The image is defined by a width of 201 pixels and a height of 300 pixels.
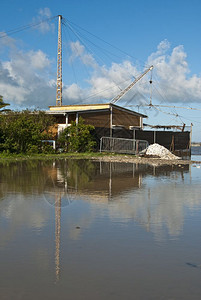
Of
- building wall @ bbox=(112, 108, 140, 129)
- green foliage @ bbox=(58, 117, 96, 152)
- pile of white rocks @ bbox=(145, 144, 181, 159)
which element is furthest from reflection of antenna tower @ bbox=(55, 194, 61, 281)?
building wall @ bbox=(112, 108, 140, 129)

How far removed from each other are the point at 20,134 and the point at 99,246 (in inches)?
882

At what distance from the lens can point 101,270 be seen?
4.05 metres

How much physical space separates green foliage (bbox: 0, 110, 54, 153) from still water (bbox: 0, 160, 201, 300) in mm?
17290

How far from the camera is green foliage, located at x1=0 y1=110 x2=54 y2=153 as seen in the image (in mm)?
26094

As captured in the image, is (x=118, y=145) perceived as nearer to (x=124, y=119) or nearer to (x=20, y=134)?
(x=124, y=119)

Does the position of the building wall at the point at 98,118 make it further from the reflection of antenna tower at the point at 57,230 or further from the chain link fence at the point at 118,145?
the reflection of antenna tower at the point at 57,230

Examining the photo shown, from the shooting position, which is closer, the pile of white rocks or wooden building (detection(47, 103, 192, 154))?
the pile of white rocks

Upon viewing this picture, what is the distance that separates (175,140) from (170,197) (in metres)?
28.0

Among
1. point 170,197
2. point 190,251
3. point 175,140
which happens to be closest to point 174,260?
point 190,251

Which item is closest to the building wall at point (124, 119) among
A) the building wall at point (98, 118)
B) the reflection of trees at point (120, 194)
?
the building wall at point (98, 118)

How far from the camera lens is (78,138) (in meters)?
29.4

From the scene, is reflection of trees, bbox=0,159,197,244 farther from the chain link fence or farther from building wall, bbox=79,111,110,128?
building wall, bbox=79,111,110,128

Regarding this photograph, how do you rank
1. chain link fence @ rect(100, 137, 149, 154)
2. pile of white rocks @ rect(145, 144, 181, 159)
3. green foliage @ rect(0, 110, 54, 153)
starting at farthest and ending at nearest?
chain link fence @ rect(100, 137, 149, 154) → pile of white rocks @ rect(145, 144, 181, 159) → green foliage @ rect(0, 110, 54, 153)

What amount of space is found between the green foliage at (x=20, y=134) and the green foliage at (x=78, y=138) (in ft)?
5.57
